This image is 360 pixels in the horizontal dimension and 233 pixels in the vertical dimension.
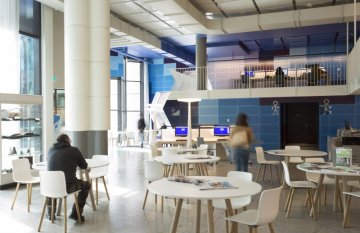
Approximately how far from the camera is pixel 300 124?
17.0 meters

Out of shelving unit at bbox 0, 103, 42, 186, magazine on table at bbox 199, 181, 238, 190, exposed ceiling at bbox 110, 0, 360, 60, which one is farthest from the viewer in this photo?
exposed ceiling at bbox 110, 0, 360, 60

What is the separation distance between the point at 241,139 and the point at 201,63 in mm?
7355

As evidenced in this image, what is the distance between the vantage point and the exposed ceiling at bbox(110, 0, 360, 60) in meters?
10.9

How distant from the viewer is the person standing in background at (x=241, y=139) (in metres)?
7.20

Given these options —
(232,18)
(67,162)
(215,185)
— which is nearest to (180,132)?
(232,18)

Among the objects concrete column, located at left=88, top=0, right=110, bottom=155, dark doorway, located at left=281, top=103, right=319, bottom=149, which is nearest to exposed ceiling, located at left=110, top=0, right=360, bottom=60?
concrete column, located at left=88, top=0, right=110, bottom=155

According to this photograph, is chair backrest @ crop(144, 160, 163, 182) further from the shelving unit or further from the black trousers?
the shelving unit

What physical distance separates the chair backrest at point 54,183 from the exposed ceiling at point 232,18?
597cm

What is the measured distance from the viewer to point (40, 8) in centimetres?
927

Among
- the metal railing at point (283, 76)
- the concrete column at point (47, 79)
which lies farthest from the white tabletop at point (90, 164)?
the metal railing at point (283, 76)

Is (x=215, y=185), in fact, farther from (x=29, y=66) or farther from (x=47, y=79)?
(x=29, y=66)

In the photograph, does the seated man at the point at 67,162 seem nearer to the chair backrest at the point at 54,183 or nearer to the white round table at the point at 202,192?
the chair backrest at the point at 54,183

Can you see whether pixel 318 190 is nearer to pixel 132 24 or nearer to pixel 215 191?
pixel 215 191

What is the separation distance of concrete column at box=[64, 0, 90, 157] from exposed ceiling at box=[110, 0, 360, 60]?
7.65 feet
